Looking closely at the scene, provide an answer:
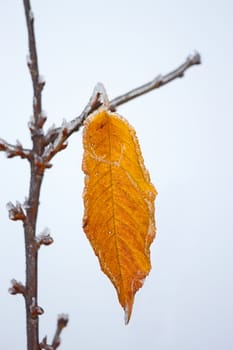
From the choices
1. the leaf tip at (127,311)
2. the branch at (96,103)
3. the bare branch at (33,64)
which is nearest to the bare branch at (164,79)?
the branch at (96,103)

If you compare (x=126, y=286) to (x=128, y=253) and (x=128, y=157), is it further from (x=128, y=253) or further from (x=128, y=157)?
(x=128, y=157)

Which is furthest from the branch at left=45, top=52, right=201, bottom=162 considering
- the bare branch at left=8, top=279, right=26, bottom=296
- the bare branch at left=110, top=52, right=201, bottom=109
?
the bare branch at left=8, top=279, right=26, bottom=296

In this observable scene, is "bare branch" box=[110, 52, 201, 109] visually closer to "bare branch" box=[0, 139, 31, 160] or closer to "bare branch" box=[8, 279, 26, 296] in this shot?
"bare branch" box=[0, 139, 31, 160]

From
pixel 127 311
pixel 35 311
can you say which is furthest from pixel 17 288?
pixel 127 311

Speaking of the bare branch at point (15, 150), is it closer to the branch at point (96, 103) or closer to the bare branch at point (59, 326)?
the branch at point (96, 103)

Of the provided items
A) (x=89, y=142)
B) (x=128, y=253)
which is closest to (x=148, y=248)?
(x=128, y=253)

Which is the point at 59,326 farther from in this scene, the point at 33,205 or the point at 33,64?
the point at 33,64
